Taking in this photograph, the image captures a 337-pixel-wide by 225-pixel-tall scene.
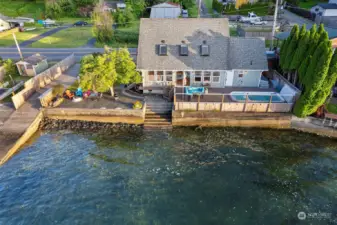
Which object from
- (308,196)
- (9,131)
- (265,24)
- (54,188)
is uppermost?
(265,24)

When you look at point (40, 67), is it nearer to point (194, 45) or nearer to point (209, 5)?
point (194, 45)

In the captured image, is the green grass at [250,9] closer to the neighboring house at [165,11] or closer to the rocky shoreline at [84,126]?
the neighboring house at [165,11]

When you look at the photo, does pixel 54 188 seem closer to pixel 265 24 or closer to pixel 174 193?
pixel 174 193

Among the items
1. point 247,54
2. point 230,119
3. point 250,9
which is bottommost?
point 230,119

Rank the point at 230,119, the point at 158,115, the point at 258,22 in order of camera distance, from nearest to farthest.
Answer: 1. the point at 230,119
2. the point at 158,115
3. the point at 258,22

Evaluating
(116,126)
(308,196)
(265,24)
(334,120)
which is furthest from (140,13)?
(308,196)

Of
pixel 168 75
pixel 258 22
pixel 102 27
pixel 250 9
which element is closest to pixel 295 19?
pixel 258 22
